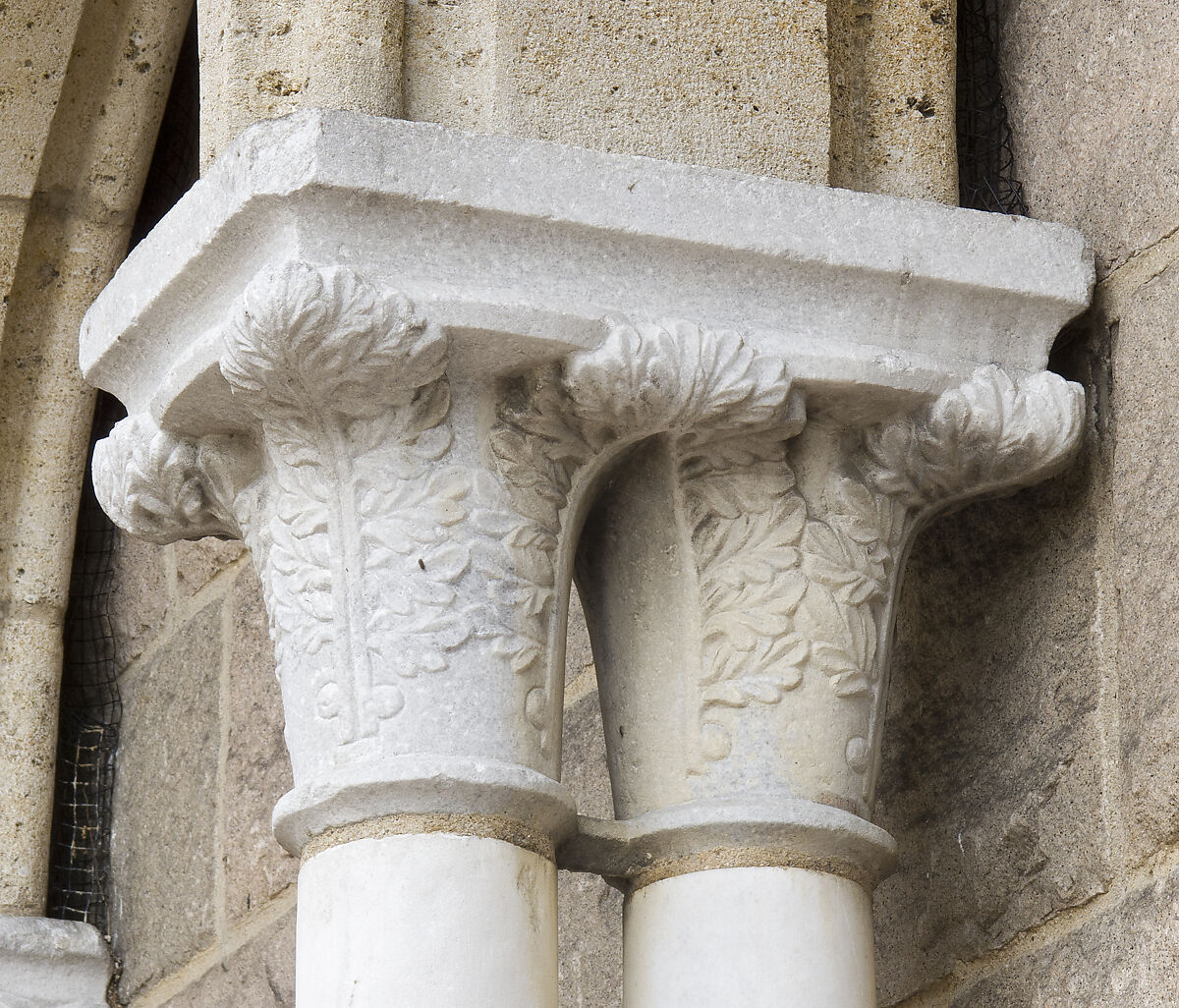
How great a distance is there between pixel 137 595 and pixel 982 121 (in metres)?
1.35

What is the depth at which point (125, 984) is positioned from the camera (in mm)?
2514

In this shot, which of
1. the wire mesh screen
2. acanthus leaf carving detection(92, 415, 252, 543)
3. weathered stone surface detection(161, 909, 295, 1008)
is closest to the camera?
acanthus leaf carving detection(92, 415, 252, 543)

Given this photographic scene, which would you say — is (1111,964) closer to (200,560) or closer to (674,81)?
(674,81)

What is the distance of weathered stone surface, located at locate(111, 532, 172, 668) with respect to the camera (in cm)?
263

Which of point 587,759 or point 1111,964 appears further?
point 587,759

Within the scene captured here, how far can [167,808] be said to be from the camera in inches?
99.1

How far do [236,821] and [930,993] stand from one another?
1.01 metres

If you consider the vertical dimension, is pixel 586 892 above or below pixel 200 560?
below

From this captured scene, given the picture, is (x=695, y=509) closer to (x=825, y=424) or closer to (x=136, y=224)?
(x=825, y=424)

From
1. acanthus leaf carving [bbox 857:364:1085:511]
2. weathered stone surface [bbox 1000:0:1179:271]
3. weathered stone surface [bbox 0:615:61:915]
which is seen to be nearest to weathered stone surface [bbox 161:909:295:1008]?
weathered stone surface [bbox 0:615:61:915]

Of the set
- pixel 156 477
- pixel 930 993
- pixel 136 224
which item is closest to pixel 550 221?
pixel 156 477

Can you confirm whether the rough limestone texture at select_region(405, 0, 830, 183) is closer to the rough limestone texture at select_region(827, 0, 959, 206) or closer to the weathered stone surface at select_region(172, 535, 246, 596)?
the rough limestone texture at select_region(827, 0, 959, 206)

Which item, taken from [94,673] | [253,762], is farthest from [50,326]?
[253,762]

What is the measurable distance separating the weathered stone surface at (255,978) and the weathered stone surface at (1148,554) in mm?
1050
